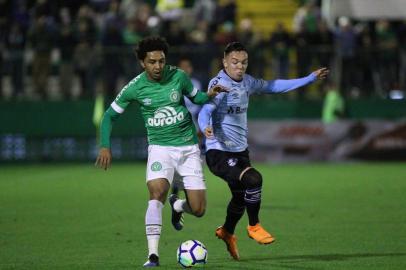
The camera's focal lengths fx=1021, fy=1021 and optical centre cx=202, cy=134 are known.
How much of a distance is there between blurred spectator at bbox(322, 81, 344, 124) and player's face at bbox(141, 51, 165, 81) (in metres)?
15.7

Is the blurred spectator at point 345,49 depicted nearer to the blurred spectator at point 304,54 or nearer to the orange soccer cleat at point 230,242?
the blurred spectator at point 304,54

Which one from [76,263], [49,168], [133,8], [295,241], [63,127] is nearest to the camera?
[76,263]

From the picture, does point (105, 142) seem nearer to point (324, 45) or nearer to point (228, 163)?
point (228, 163)

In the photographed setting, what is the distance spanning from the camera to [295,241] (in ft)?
38.6

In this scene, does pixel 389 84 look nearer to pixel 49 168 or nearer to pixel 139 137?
pixel 139 137

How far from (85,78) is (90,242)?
553 inches

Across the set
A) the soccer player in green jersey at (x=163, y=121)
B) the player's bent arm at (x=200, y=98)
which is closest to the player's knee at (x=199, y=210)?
the soccer player in green jersey at (x=163, y=121)

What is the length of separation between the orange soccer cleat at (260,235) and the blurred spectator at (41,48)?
15637 millimetres

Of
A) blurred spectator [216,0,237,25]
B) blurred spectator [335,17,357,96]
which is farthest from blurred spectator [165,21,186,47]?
blurred spectator [335,17,357,96]

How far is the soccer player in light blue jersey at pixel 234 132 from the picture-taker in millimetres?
10445

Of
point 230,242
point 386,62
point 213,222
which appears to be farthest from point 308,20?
point 230,242

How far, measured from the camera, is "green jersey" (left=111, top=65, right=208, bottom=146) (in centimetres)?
1012

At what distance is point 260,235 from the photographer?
1023 centimetres

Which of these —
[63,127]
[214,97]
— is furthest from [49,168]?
[214,97]
